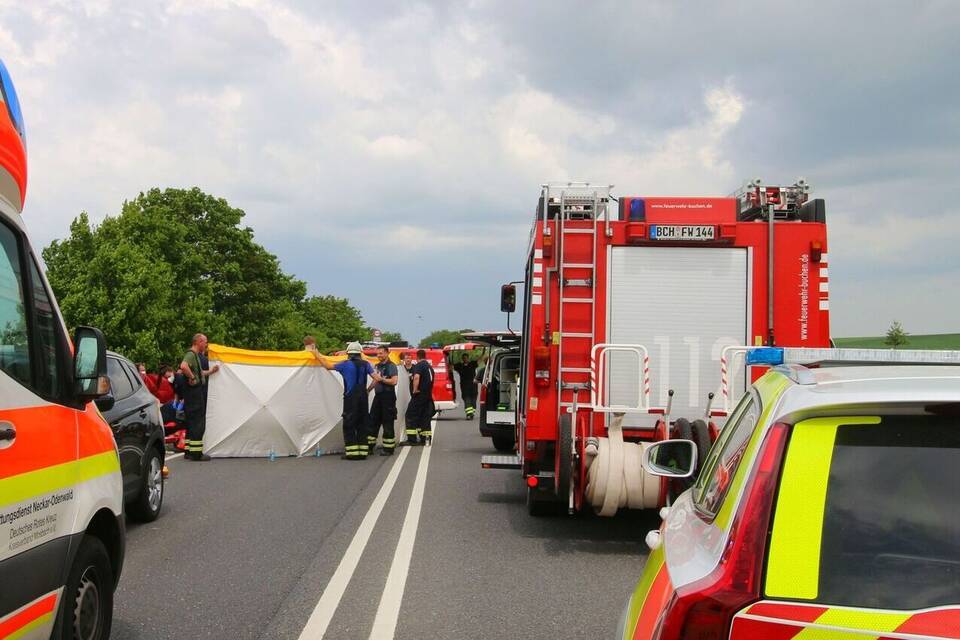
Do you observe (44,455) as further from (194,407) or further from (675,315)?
(194,407)

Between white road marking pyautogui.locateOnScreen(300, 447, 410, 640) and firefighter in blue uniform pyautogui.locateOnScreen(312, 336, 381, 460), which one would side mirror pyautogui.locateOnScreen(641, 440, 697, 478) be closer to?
white road marking pyautogui.locateOnScreen(300, 447, 410, 640)

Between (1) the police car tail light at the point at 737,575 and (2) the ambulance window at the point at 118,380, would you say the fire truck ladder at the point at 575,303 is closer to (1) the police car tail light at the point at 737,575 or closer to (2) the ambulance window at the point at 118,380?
(2) the ambulance window at the point at 118,380

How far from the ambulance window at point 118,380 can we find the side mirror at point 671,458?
237 inches

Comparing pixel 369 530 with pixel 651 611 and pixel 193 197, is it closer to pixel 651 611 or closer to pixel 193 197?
pixel 651 611

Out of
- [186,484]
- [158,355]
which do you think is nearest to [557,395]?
[186,484]

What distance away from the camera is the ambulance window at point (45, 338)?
13.3 feet

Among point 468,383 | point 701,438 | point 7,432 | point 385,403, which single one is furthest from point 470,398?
point 7,432

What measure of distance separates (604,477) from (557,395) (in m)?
1.07

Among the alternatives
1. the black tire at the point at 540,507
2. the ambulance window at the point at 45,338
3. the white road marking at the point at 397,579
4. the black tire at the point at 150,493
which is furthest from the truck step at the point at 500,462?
the ambulance window at the point at 45,338

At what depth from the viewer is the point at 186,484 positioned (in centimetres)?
1199

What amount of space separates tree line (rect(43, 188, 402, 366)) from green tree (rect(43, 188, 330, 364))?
0.17ft

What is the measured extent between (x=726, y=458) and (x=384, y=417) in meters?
13.0

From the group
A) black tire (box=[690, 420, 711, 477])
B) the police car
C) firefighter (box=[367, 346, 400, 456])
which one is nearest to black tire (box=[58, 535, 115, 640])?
the police car

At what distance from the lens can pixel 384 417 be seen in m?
A: 15.9
